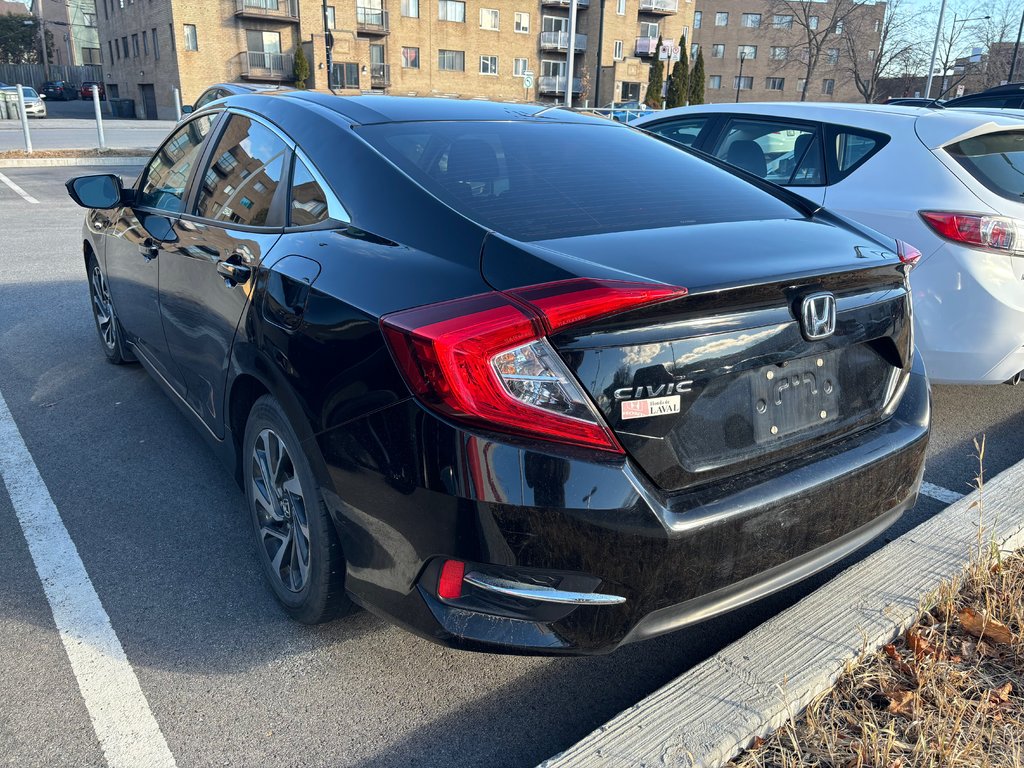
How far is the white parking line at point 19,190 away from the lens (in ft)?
40.9

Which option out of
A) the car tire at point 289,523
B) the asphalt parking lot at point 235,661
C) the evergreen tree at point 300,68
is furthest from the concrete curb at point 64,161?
the evergreen tree at point 300,68

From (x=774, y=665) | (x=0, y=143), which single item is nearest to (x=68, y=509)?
(x=774, y=665)

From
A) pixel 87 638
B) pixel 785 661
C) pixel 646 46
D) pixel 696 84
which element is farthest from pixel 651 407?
pixel 646 46

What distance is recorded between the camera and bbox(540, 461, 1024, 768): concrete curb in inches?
77.8

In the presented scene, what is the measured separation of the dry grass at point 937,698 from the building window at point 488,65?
189 feet

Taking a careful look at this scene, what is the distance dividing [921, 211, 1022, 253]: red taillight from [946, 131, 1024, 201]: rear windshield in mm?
228

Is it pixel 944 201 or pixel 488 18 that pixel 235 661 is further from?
pixel 488 18

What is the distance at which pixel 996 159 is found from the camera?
4.12 m

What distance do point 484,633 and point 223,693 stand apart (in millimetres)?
915

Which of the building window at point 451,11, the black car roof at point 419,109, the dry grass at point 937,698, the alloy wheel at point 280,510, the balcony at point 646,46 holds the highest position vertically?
the building window at point 451,11

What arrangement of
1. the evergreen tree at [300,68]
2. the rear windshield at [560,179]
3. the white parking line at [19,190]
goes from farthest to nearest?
the evergreen tree at [300,68] < the white parking line at [19,190] < the rear windshield at [560,179]

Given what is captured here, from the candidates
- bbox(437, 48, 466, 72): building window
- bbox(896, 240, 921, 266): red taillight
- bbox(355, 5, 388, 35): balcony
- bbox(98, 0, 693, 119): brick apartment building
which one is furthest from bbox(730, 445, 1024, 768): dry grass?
bbox(437, 48, 466, 72): building window

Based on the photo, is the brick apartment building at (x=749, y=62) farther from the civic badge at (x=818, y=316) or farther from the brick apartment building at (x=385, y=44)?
the civic badge at (x=818, y=316)

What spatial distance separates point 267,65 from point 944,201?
50726 millimetres
